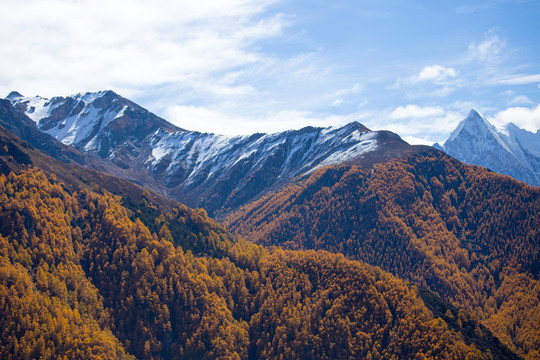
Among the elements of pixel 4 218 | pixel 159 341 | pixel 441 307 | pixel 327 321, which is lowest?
pixel 159 341

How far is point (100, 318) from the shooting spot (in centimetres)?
17450

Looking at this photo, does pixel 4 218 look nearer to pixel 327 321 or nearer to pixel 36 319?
pixel 36 319

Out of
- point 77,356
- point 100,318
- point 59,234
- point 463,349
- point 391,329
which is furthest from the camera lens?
point 59,234

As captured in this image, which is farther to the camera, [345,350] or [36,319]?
[345,350]

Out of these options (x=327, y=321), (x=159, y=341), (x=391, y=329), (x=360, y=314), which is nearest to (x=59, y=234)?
(x=159, y=341)

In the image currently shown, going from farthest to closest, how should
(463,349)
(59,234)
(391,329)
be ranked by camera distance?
(59,234) → (391,329) → (463,349)

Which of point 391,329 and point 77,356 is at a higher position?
point 391,329

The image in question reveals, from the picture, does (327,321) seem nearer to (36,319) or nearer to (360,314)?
→ (360,314)

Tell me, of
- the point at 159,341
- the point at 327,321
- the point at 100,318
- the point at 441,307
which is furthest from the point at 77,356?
the point at 441,307

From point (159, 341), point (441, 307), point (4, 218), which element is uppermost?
point (4, 218)

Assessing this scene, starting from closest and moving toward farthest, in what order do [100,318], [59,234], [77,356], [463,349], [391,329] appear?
[77,356], [463,349], [100,318], [391,329], [59,234]

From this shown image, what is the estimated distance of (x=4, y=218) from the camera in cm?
18662

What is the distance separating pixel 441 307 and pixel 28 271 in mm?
189125

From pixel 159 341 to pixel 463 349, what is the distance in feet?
422
